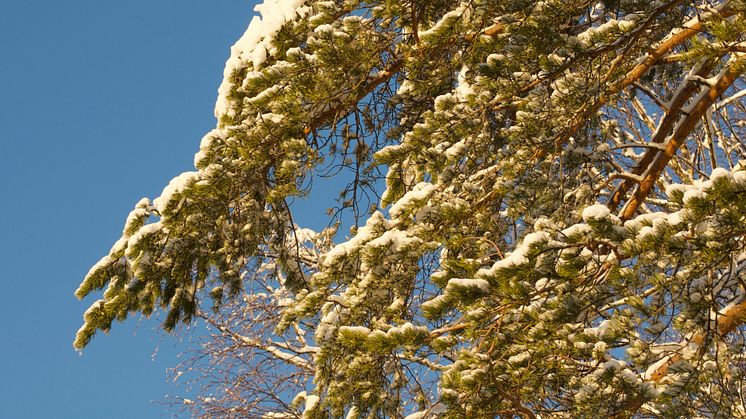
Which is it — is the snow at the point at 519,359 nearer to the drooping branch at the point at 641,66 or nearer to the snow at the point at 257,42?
the drooping branch at the point at 641,66

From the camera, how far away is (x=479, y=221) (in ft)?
19.4

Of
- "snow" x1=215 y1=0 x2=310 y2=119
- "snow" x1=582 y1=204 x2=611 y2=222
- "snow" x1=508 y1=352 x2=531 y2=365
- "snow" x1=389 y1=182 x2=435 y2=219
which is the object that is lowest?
"snow" x1=508 y1=352 x2=531 y2=365

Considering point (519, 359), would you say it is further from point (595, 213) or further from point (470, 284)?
point (595, 213)

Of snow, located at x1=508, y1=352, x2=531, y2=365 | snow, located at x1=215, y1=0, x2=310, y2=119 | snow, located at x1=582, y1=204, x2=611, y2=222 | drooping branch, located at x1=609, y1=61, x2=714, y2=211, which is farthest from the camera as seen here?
snow, located at x1=215, y1=0, x2=310, y2=119

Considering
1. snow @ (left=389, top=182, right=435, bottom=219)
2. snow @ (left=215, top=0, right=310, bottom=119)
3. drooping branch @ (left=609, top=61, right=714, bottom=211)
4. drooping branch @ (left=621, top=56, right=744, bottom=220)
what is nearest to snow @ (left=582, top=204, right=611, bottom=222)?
snow @ (left=389, top=182, right=435, bottom=219)

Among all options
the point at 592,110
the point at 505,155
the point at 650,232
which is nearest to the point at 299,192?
the point at 505,155

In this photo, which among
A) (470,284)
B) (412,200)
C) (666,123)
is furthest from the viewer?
(666,123)

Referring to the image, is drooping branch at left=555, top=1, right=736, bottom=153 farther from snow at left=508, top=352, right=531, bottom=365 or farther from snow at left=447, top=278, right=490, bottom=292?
snow at left=447, top=278, right=490, bottom=292

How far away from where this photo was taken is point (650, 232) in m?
3.54

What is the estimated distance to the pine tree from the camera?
3.90 m

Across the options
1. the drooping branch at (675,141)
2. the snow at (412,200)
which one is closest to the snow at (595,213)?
the snow at (412,200)

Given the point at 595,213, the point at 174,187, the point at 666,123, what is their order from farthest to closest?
the point at 666,123
the point at 174,187
the point at 595,213

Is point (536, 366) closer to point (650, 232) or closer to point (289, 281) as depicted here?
point (650, 232)

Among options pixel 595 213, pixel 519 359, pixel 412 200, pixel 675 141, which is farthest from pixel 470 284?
pixel 675 141
